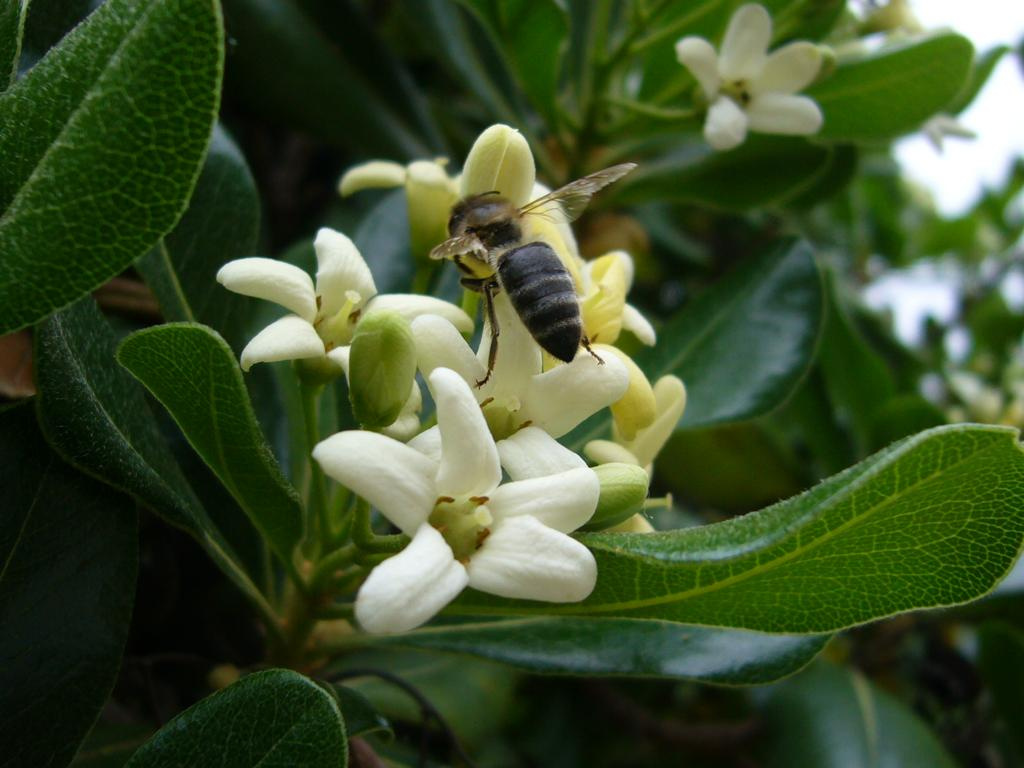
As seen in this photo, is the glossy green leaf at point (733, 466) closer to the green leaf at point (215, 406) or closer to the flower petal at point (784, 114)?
the flower petal at point (784, 114)

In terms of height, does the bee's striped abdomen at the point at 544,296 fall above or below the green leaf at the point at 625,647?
above

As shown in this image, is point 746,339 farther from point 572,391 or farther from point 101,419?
point 101,419

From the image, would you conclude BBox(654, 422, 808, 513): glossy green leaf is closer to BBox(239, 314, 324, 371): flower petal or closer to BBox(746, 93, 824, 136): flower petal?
BBox(746, 93, 824, 136): flower petal

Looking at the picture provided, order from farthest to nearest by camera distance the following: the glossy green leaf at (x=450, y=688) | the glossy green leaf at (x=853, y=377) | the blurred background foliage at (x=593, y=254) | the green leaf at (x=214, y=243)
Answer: the glossy green leaf at (x=853, y=377)
the glossy green leaf at (x=450, y=688)
the blurred background foliage at (x=593, y=254)
the green leaf at (x=214, y=243)

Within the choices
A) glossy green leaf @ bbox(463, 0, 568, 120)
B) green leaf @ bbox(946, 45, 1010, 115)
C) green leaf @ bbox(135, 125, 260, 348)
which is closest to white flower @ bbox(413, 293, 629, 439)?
green leaf @ bbox(135, 125, 260, 348)

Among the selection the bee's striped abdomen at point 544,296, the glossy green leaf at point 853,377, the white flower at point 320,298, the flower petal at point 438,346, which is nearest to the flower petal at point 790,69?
the glossy green leaf at point 853,377

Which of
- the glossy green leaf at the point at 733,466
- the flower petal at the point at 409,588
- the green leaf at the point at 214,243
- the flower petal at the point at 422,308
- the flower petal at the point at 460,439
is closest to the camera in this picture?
the flower petal at the point at 409,588

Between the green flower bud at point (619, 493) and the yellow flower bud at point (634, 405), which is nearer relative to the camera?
the green flower bud at point (619, 493)

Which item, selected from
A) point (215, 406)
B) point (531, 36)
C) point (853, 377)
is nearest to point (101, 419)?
point (215, 406)
